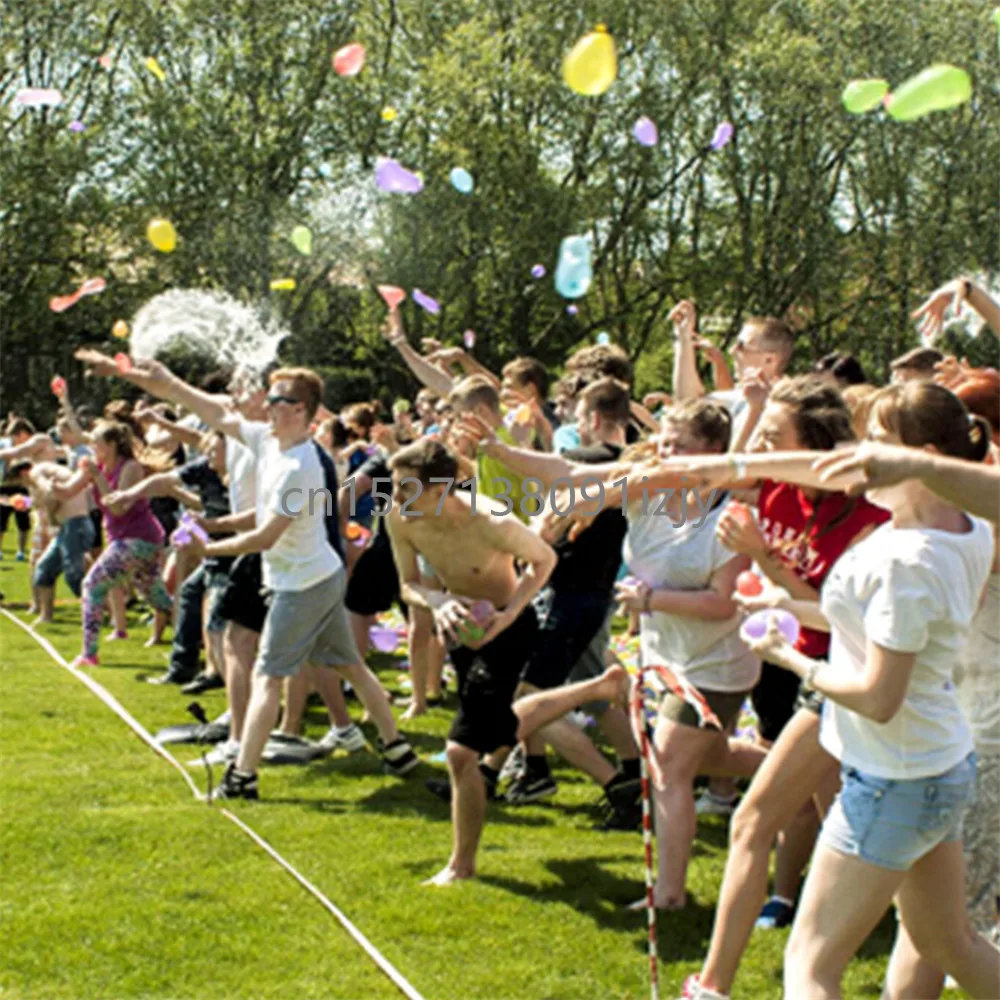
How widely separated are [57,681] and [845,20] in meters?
25.1

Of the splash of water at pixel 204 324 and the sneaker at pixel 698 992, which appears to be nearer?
the sneaker at pixel 698 992

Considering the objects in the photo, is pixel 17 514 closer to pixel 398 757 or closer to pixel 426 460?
pixel 398 757

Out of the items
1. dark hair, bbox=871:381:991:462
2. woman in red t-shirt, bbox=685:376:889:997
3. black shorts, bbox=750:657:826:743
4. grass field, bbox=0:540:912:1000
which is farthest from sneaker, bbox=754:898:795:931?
dark hair, bbox=871:381:991:462

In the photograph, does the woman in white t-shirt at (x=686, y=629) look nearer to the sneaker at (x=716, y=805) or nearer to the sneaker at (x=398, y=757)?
the sneaker at (x=716, y=805)

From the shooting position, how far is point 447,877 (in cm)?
548

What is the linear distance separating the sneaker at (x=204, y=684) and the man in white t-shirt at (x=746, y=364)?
4249mm

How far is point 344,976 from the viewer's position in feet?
14.9

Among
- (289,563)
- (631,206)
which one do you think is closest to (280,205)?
(631,206)

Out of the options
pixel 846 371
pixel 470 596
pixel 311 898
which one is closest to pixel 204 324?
pixel 846 371

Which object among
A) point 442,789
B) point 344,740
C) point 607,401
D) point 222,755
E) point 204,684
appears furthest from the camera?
point 204,684

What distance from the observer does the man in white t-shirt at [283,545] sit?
22.0 feet

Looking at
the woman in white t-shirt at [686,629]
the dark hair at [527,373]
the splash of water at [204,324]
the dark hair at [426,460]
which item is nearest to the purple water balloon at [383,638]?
the dark hair at [527,373]

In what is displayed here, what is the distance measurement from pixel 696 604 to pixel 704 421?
0.67 metres

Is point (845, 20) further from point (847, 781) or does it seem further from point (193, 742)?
point (847, 781)
